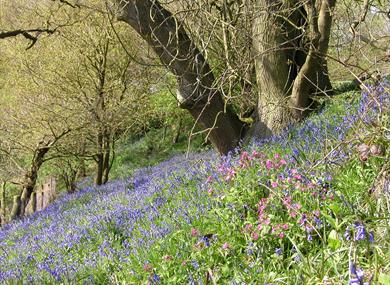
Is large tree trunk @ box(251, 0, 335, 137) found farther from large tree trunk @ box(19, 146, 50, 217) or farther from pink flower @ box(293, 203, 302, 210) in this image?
large tree trunk @ box(19, 146, 50, 217)

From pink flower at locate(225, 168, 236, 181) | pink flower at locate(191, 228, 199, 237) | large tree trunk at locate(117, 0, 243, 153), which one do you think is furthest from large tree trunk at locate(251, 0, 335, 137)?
pink flower at locate(191, 228, 199, 237)

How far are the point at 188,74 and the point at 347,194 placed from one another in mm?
4468

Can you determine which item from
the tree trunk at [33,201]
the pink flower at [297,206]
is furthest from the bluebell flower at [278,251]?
the tree trunk at [33,201]

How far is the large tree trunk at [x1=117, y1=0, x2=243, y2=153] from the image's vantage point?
757 centimetres

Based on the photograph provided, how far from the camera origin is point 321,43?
6.99m

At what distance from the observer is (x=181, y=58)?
7.74 metres

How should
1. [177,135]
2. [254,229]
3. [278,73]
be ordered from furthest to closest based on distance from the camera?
[177,135] < [278,73] < [254,229]

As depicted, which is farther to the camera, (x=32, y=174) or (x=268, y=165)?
(x=32, y=174)

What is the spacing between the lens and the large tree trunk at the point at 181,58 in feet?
24.8

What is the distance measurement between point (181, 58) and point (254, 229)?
4.50 meters

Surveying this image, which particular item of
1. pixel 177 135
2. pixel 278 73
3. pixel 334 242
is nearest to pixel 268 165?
pixel 334 242

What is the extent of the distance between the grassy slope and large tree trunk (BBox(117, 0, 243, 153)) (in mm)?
1673

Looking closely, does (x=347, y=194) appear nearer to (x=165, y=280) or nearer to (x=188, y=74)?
(x=165, y=280)

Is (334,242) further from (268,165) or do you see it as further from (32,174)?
(32,174)
